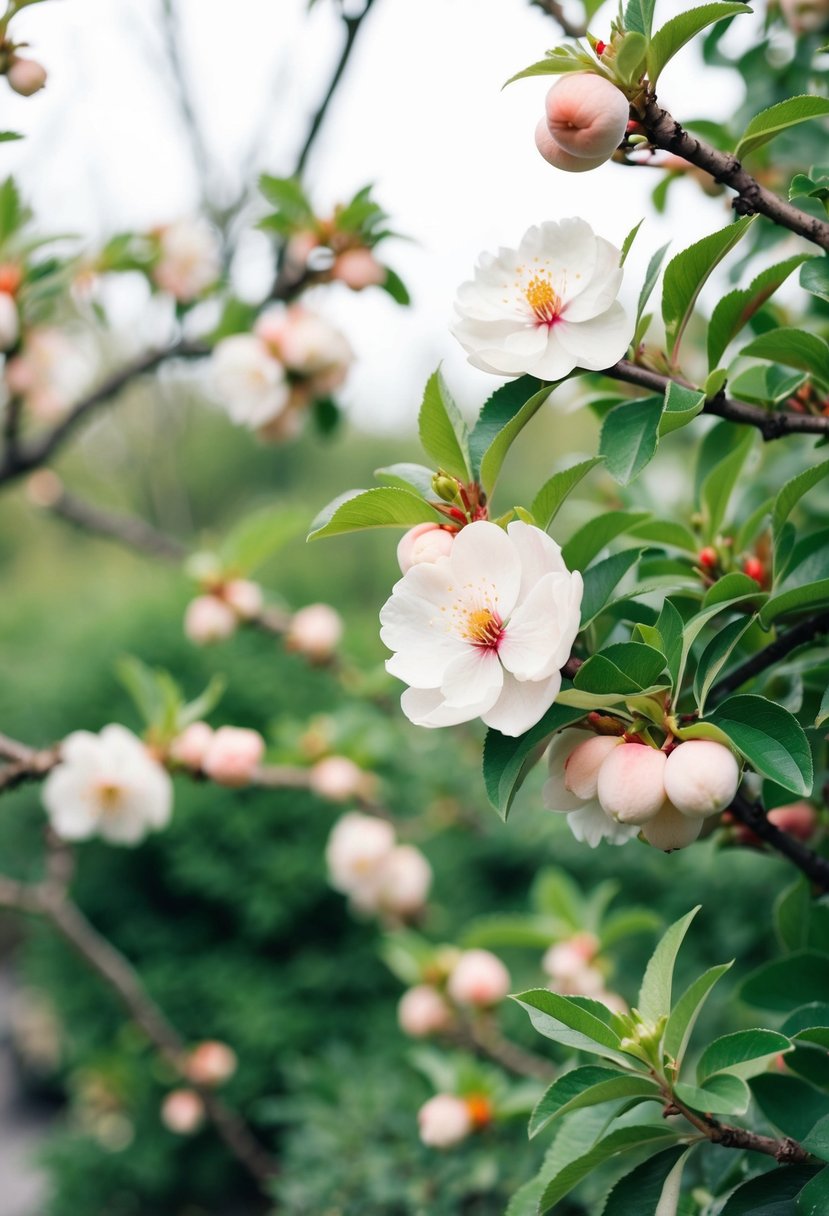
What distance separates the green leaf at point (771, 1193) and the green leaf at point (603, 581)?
0.36 metres

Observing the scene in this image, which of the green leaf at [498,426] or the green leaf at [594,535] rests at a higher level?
the green leaf at [498,426]

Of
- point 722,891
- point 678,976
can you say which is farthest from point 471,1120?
point 722,891

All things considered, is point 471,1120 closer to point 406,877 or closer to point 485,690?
point 406,877

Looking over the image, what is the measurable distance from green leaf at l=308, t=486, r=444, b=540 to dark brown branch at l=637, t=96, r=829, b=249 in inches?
10.1

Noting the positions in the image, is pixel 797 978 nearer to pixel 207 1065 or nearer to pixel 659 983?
pixel 659 983

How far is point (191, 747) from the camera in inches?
44.5

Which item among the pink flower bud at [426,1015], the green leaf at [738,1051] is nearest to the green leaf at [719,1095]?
the green leaf at [738,1051]

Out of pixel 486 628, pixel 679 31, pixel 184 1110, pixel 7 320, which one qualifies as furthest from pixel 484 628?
pixel 184 1110

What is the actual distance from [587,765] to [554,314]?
0.27 metres

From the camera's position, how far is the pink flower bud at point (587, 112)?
549 millimetres

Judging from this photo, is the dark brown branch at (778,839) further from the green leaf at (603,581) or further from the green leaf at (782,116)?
the green leaf at (782,116)

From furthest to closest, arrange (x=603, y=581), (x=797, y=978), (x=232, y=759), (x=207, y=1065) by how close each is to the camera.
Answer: (x=207, y=1065)
(x=232, y=759)
(x=797, y=978)
(x=603, y=581)

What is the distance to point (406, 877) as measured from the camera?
5.51 feet

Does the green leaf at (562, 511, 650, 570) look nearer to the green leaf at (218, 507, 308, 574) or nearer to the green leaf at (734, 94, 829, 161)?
the green leaf at (734, 94, 829, 161)
